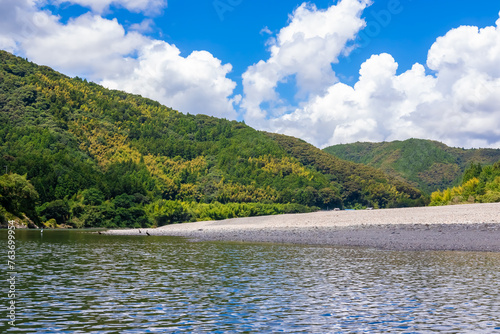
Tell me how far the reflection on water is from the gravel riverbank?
751 cm

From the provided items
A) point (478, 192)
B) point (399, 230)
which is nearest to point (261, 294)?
point (399, 230)

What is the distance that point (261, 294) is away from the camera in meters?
20.9

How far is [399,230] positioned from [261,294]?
34782mm

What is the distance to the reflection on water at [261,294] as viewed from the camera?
1575 cm

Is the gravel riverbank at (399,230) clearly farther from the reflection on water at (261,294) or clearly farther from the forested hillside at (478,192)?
the forested hillside at (478,192)

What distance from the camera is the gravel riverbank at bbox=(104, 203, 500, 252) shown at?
41.8 metres

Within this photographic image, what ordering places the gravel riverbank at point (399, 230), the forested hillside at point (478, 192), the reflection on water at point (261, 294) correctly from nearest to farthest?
the reflection on water at point (261, 294), the gravel riverbank at point (399, 230), the forested hillside at point (478, 192)

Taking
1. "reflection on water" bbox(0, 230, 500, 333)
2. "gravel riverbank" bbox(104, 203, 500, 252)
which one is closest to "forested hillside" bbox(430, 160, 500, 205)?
"gravel riverbank" bbox(104, 203, 500, 252)

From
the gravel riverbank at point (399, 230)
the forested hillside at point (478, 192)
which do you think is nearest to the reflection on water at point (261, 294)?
the gravel riverbank at point (399, 230)

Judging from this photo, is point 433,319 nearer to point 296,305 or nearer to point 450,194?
point 296,305

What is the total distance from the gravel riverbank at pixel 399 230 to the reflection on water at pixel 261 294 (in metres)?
7.51

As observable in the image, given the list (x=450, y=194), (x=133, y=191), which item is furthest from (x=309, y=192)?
(x=450, y=194)

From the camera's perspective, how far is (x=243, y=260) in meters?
33.8

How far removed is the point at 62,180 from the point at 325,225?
90.9 meters
